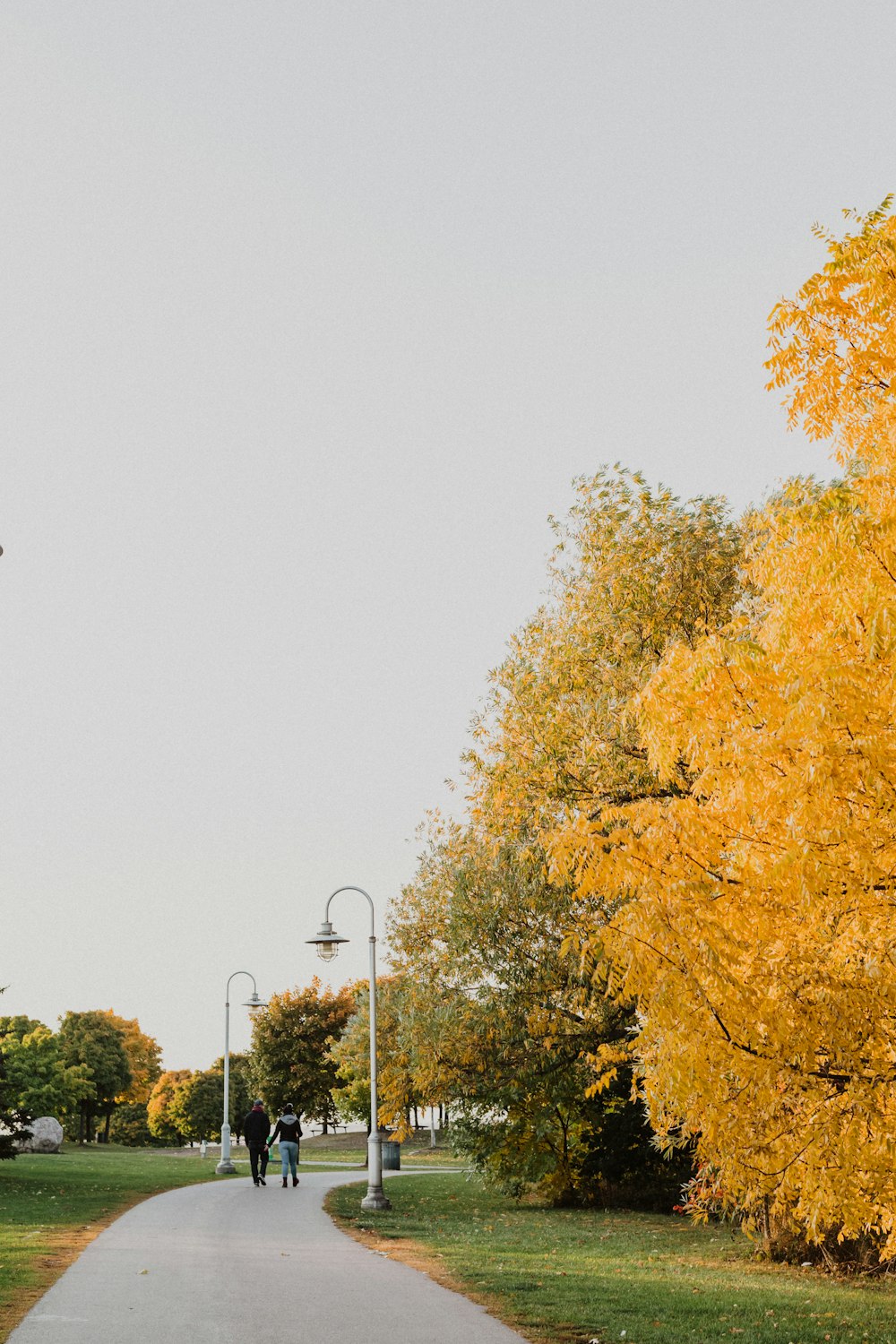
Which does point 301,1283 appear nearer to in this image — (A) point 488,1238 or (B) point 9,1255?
(B) point 9,1255

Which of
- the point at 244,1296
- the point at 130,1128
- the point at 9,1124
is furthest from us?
Answer: the point at 130,1128

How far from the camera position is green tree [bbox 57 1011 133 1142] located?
232ft

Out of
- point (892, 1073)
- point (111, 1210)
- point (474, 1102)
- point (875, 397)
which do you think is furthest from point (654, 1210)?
point (875, 397)

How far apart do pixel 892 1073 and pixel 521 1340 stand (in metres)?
3.51

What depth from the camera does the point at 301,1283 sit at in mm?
11867

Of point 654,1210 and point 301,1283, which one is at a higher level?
point 301,1283

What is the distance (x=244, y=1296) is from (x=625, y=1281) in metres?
4.22

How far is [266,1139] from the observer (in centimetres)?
2916

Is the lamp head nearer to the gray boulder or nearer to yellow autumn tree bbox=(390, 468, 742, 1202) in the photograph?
yellow autumn tree bbox=(390, 468, 742, 1202)

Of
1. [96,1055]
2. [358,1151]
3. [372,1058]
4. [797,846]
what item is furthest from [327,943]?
[96,1055]

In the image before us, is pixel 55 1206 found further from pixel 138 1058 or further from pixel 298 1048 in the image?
pixel 138 1058

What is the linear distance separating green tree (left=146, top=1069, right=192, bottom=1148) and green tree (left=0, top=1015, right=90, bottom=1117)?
48.2 feet

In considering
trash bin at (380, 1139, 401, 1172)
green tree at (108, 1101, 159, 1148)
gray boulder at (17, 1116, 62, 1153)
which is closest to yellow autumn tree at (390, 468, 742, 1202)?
trash bin at (380, 1139, 401, 1172)

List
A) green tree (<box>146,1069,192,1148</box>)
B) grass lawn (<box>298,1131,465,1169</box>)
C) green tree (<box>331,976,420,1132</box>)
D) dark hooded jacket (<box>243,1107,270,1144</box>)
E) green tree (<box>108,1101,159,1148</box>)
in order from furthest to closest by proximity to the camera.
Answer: green tree (<box>108,1101,159,1148</box>) < green tree (<box>146,1069,192,1148</box>) < grass lawn (<box>298,1131,465,1169</box>) < dark hooded jacket (<box>243,1107,270,1144</box>) < green tree (<box>331,976,420,1132</box>)
